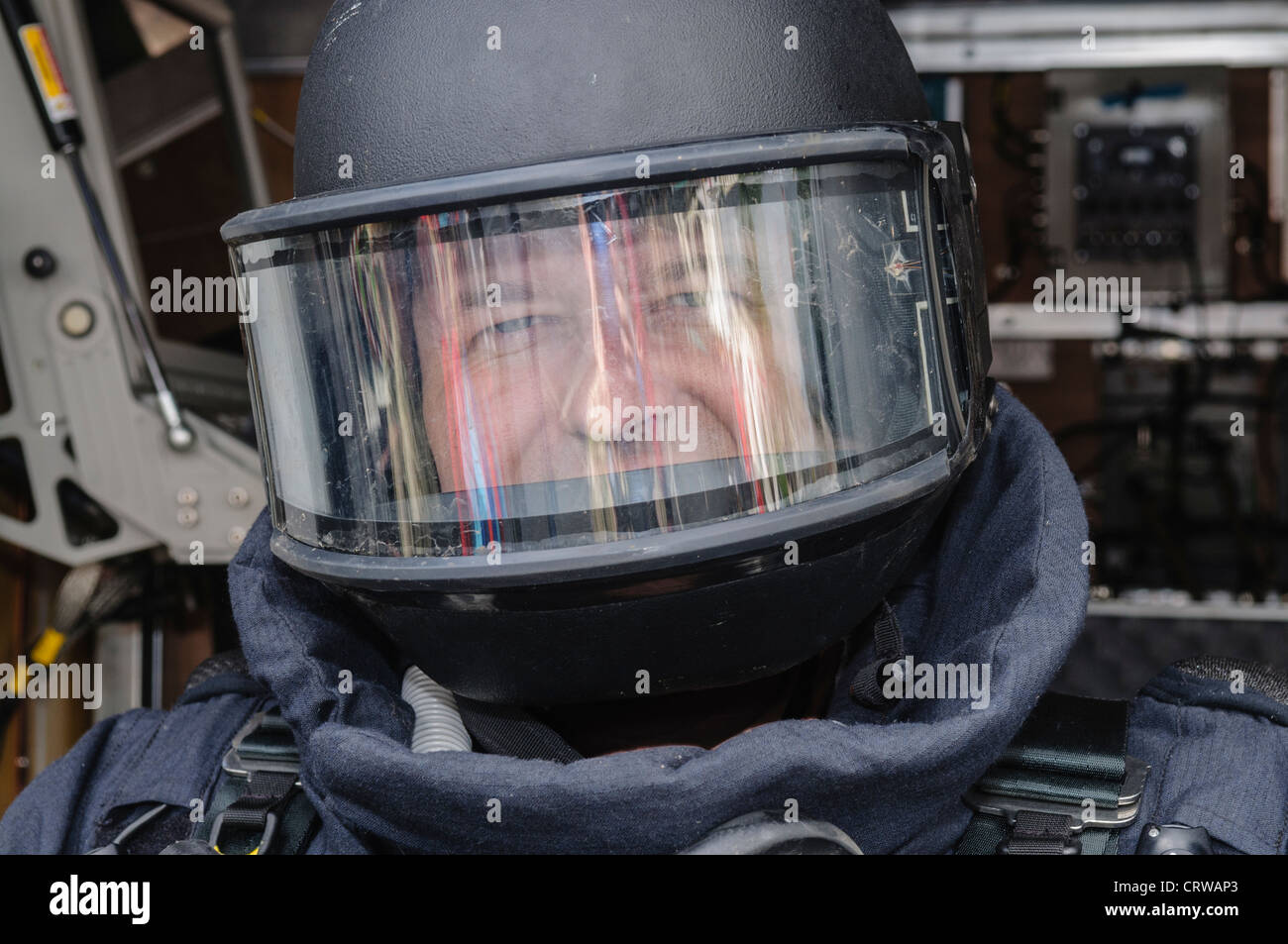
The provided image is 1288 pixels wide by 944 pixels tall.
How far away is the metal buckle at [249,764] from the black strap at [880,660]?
45 centimetres

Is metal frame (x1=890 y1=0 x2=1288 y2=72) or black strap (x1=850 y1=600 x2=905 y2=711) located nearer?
black strap (x1=850 y1=600 x2=905 y2=711)

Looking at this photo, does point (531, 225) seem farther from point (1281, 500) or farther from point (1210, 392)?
point (1281, 500)

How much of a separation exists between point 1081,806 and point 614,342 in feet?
1.50

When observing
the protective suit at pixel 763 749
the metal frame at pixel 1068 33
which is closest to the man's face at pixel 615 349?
the protective suit at pixel 763 749

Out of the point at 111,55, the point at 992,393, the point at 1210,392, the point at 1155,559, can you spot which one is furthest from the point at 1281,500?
the point at 111,55

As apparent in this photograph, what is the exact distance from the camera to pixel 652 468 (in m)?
0.83

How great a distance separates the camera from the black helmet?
825 mm

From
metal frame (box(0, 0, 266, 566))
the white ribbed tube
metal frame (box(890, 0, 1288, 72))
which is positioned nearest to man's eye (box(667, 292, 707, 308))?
the white ribbed tube

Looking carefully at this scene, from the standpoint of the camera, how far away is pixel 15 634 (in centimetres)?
206

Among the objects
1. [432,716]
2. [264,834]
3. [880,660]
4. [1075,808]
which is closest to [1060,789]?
[1075,808]

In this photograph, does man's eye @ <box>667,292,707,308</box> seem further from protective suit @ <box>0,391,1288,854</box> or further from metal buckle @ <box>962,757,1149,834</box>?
metal buckle @ <box>962,757,1149,834</box>

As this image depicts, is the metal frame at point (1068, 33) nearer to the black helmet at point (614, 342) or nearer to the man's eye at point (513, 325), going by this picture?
the black helmet at point (614, 342)
